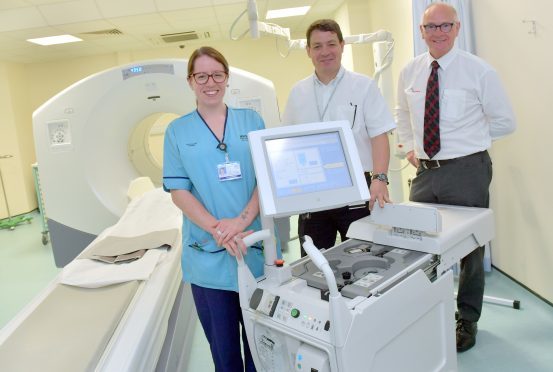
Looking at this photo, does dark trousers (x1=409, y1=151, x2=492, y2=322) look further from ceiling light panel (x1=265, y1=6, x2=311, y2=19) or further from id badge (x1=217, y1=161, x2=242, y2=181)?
ceiling light panel (x1=265, y1=6, x2=311, y2=19)

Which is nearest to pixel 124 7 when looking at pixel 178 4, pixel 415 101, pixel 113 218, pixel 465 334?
pixel 178 4

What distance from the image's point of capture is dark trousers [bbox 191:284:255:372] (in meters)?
1.34

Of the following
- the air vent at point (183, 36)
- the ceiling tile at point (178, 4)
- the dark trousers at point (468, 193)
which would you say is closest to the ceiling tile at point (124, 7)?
the ceiling tile at point (178, 4)

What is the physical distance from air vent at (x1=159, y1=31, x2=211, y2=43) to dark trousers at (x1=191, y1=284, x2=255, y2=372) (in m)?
5.03

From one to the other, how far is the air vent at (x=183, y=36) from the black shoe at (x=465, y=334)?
5.04m

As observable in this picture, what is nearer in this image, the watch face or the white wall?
the watch face

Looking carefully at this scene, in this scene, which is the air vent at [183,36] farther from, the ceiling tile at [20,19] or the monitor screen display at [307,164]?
the monitor screen display at [307,164]

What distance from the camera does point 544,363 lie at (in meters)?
1.69

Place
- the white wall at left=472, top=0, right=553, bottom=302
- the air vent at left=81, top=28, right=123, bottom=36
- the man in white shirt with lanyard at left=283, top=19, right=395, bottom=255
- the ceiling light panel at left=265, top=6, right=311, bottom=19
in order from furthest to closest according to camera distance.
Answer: the ceiling light panel at left=265, top=6, right=311, bottom=19 → the air vent at left=81, top=28, right=123, bottom=36 → the white wall at left=472, top=0, right=553, bottom=302 → the man in white shirt with lanyard at left=283, top=19, right=395, bottom=255

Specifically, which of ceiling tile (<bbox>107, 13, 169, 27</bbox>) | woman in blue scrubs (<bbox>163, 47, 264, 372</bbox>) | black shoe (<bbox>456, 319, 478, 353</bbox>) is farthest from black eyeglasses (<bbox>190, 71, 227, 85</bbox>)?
ceiling tile (<bbox>107, 13, 169, 27</bbox>)

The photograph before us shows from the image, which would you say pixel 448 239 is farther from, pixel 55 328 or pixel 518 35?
pixel 518 35

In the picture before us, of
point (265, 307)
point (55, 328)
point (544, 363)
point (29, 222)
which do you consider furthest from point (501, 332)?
point (29, 222)

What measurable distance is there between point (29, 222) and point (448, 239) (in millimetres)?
5719

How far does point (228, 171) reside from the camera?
127 centimetres
